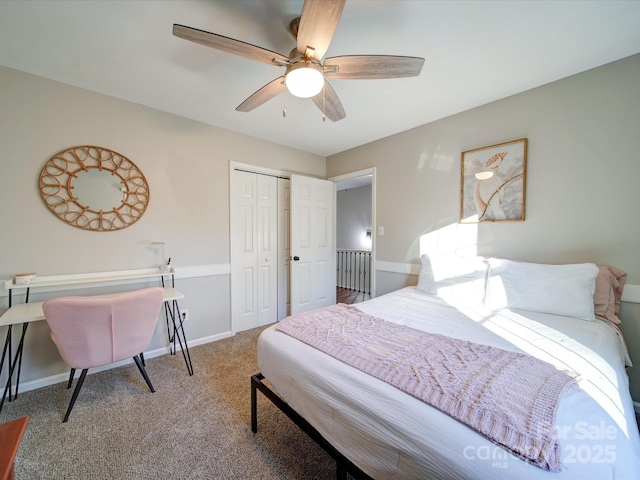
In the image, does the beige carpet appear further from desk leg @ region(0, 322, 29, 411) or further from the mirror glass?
the mirror glass

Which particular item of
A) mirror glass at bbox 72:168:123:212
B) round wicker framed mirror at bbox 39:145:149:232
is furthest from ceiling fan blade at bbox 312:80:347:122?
mirror glass at bbox 72:168:123:212

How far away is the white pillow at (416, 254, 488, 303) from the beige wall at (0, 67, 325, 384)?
7.62 feet

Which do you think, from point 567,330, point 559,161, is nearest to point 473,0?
point 559,161

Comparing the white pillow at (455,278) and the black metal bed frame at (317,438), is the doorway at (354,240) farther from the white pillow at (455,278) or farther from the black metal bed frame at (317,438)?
the black metal bed frame at (317,438)

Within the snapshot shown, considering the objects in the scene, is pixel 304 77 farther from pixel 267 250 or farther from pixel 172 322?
pixel 172 322

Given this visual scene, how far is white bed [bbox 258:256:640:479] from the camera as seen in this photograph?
72cm

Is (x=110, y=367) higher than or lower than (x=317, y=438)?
lower

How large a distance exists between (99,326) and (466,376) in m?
2.21

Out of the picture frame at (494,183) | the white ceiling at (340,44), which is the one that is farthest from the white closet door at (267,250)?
the picture frame at (494,183)

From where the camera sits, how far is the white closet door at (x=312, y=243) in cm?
352

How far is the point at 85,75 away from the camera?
6.66ft

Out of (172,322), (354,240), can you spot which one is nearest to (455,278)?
(172,322)

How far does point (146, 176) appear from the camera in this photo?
2.51 m

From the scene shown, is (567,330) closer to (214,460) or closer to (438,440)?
(438,440)
